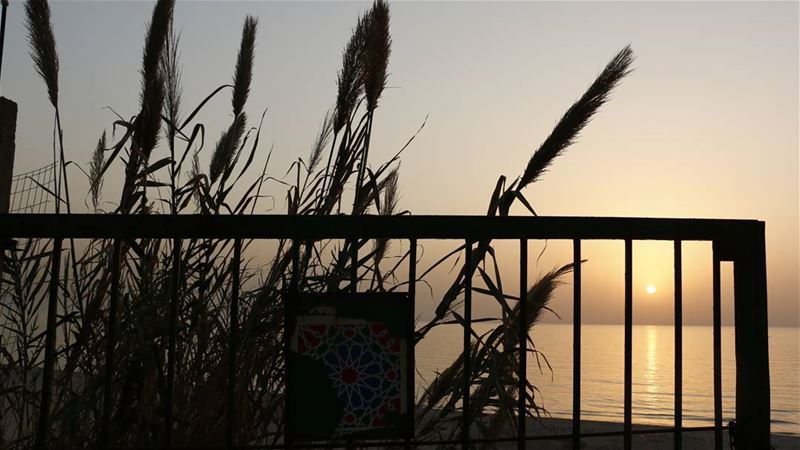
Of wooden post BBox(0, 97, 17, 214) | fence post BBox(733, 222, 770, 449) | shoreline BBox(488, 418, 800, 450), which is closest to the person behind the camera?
fence post BBox(733, 222, 770, 449)

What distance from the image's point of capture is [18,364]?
8.68ft

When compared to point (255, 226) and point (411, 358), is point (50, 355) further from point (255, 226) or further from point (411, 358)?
point (411, 358)

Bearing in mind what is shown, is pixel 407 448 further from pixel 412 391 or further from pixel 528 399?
pixel 528 399

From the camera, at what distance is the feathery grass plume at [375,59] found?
8.54 feet

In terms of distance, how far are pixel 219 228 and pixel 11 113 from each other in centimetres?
112

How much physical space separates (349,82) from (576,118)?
29.1 inches

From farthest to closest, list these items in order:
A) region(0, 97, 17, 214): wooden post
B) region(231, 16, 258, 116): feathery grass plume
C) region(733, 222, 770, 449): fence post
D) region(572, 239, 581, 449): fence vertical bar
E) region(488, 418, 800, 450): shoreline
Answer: region(488, 418, 800, 450): shoreline < region(231, 16, 258, 116): feathery grass plume < region(0, 97, 17, 214): wooden post < region(733, 222, 770, 449): fence post < region(572, 239, 581, 449): fence vertical bar

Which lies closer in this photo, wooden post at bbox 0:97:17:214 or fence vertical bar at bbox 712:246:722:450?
fence vertical bar at bbox 712:246:722:450

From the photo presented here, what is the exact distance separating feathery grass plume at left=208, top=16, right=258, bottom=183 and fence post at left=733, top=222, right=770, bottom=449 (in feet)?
5.33

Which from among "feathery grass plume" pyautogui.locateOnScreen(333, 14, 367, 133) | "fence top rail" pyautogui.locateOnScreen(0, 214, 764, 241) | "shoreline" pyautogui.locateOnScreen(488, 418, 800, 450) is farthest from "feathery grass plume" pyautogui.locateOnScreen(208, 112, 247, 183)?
"shoreline" pyautogui.locateOnScreen(488, 418, 800, 450)

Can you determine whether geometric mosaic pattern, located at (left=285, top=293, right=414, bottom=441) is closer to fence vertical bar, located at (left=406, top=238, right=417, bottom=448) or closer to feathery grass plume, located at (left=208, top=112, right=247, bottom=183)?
fence vertical bar, located at (left=406, top=238, right=417, bottom=448)

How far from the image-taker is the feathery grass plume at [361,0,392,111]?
260 centimetres

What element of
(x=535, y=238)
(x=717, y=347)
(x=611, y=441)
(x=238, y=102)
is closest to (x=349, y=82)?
(x=238, y=102)

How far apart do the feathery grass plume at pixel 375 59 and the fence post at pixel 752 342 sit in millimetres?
1165
